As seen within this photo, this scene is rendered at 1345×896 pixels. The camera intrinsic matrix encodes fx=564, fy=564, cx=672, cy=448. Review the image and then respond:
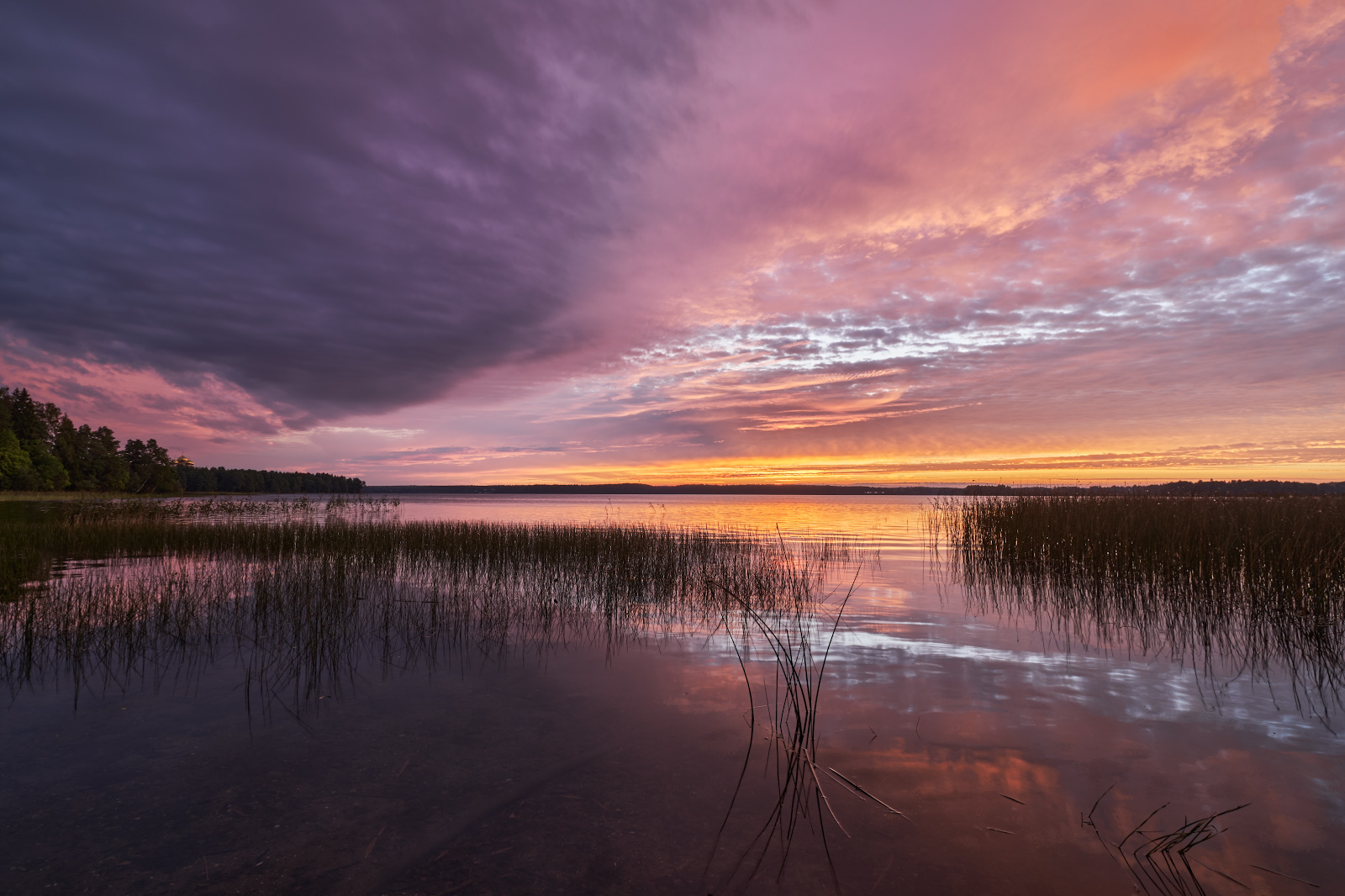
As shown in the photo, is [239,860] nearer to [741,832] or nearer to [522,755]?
[522,755]

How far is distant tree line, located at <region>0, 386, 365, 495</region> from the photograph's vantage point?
6191 centimetres

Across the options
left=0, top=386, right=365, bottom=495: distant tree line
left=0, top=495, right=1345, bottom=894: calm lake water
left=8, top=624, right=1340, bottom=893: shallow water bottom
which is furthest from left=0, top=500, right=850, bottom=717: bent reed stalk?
left=0, top=386, right=365, bottom=495: distant tree line

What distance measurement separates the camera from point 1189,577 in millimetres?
10406

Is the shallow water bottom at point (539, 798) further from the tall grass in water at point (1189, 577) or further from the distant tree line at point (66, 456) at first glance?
the distant tree line at point (66, 456)

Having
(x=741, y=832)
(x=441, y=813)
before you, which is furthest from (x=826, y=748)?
(x=441, y=813)

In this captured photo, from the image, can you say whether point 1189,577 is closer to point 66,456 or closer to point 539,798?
point 539,798

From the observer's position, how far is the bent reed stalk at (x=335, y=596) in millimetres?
6863

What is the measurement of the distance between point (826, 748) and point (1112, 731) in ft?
8.29

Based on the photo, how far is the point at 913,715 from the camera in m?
5.19

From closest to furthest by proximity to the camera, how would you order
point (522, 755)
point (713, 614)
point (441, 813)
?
point (441, 813) < point (522, 755) < point (713, 614)

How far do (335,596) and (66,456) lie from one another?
331 ft

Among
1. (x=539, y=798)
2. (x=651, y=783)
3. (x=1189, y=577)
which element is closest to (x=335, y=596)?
(x=539, y=798)

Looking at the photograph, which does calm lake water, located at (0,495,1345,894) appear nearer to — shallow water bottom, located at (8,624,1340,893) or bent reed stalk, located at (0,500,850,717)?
shallow water bottom, located at (8,624,1340,893)

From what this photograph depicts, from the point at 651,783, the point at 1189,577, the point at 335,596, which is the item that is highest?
the point at 1189,577
